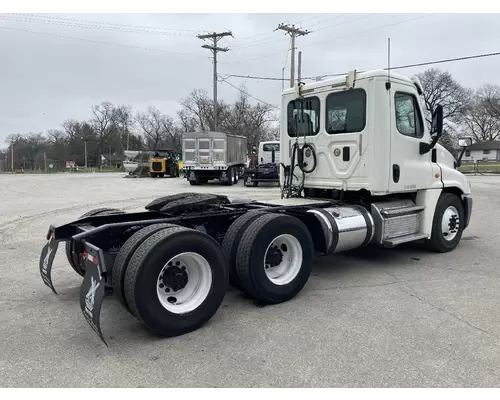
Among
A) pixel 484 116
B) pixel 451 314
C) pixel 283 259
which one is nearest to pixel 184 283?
pixel 283 259

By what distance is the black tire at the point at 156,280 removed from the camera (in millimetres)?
3617

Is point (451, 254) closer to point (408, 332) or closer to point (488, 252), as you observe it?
point (488, 252)

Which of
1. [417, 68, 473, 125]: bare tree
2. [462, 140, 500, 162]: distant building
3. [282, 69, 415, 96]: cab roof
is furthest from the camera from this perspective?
[462, 140, 500, 162]: distant building

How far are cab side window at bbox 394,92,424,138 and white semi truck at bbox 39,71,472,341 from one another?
15 millimetres

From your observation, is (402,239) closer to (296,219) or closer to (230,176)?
(296,219)

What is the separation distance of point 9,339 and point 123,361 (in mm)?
1199

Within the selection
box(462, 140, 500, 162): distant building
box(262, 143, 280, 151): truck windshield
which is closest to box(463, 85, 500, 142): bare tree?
box(462, 140, 500, 162): distant building

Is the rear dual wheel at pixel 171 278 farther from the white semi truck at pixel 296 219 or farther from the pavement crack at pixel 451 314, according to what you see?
the pavement crack at pixel 451 314

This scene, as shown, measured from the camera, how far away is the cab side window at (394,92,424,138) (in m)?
6.08

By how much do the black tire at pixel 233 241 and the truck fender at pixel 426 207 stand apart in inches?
125

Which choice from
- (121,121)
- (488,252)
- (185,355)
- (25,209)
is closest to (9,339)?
(185,355)

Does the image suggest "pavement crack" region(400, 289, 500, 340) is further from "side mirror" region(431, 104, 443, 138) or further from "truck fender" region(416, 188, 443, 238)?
"side mirror" region(431, 104, 443, 138)

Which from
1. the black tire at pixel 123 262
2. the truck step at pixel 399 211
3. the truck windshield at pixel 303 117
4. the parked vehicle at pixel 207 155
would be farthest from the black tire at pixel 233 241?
the parked vehicle at pixel 207 155

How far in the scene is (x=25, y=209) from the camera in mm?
12789
